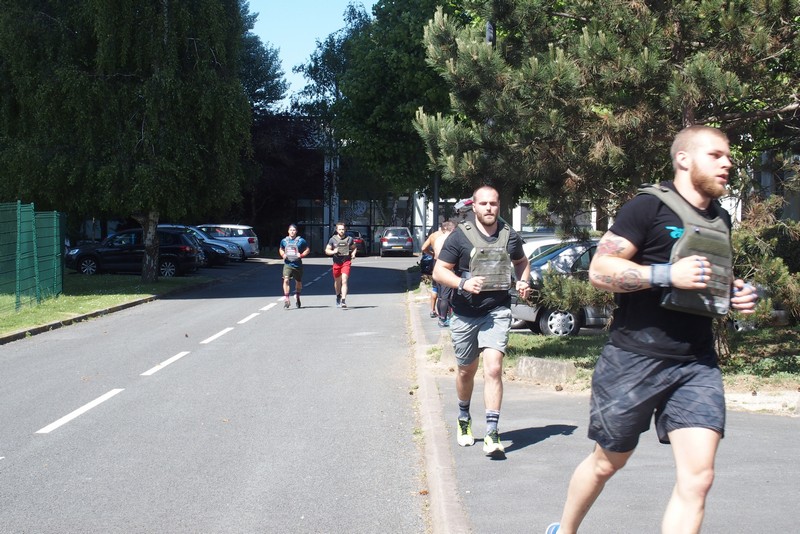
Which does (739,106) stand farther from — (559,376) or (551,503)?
(551,503)

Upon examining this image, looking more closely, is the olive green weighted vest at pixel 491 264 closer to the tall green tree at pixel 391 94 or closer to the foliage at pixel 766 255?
the foliage at pixel 766 255

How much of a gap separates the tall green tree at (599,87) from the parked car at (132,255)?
23372 mm

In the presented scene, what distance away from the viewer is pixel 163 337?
1551cm

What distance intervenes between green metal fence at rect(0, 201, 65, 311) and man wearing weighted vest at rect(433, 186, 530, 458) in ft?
45.9

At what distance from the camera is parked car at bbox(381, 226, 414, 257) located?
188 ft

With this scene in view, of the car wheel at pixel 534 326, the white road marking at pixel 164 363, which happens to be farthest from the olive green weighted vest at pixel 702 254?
the car wheel at pixel 534 326

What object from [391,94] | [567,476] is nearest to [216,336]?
[567,476]

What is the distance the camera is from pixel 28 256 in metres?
20.1

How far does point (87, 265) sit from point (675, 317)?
32411 mm

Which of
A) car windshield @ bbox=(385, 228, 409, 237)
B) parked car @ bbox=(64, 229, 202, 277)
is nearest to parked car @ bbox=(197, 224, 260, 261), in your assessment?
parked car @ bbox=(64, 229, 202, 277)

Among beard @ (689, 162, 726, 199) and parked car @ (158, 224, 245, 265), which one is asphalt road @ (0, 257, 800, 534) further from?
parked car @ (158, 224, 245, 265)

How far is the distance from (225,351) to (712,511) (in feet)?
30.5

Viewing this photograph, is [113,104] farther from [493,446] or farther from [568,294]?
[493,446]

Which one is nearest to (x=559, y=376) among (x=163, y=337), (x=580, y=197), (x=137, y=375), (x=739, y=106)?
(x=580, y=197)
